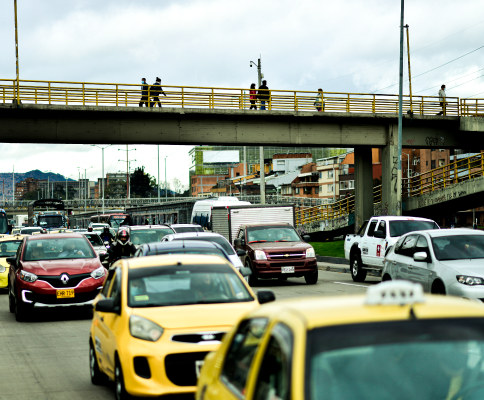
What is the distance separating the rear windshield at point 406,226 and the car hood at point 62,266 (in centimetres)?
870

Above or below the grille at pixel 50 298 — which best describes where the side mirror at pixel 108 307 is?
above

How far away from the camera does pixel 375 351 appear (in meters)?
3.24

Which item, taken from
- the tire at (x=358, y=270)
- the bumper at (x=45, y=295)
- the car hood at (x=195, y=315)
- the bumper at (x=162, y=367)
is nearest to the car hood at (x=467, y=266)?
the car hood at (x=195, y=315)

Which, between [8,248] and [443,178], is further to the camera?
[443,178]

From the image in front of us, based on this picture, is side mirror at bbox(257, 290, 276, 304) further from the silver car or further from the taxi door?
the silver car

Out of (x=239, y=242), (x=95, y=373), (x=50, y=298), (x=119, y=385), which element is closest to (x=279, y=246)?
(x=239, y=242)

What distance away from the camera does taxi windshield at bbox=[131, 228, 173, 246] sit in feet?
73.8

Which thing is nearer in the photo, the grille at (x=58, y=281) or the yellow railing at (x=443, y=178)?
the grille at (x=58, y=281)

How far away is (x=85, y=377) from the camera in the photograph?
8625 mm

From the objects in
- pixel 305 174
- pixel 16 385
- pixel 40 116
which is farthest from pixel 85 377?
pixel 305 174

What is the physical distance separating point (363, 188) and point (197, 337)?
35601 millimetres

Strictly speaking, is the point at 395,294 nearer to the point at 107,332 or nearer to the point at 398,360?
the point at 398,360

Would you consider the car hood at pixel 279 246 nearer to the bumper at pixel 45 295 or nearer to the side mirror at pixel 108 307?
the bumper at pixel 45 295

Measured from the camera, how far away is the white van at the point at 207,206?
4253cm
